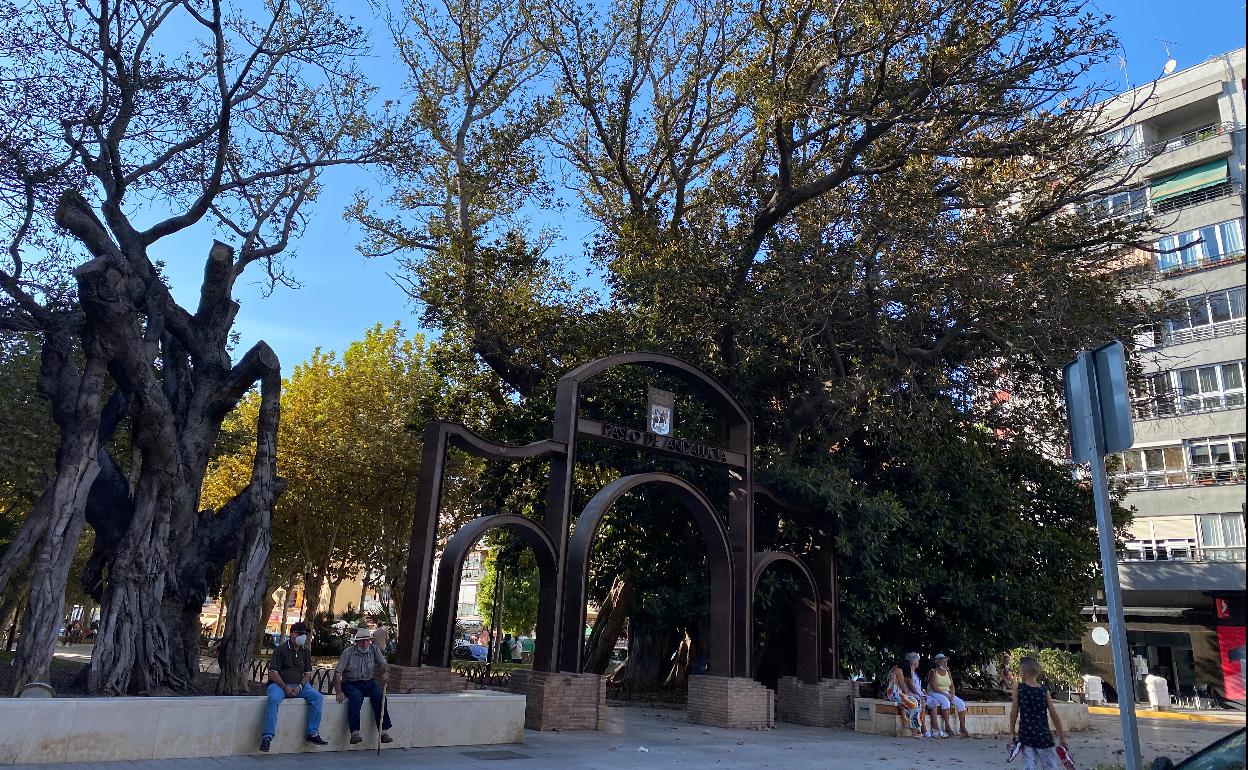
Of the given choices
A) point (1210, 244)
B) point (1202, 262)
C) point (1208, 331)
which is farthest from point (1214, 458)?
point (1210, 244)

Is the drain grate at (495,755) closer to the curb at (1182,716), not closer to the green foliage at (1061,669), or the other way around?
the curb at (1182,716)

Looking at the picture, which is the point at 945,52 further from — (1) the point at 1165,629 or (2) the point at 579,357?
(1) the point at 1165,629

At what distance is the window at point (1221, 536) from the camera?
27750mm

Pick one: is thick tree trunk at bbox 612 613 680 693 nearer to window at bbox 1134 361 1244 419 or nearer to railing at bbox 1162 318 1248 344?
window at bbox 1134 361 1244 419

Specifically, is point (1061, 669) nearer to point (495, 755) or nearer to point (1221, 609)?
point (1221, 609)

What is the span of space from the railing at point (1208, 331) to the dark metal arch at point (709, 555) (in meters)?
23.4


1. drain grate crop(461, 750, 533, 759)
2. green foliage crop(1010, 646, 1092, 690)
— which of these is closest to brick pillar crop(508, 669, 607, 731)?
drain grate crop(461, 750, 533, 759)

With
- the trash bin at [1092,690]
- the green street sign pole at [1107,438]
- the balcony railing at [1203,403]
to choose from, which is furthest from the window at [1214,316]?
the green street sign pole at [1107,438]

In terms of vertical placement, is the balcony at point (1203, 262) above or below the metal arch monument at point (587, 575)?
above

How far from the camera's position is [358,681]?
8.79 metres

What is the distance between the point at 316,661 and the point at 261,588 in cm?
1955

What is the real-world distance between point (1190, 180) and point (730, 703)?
29.6 m

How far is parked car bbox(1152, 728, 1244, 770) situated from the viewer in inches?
176

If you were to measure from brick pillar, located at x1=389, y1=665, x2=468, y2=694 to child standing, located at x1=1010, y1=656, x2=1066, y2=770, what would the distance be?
6469 mm
